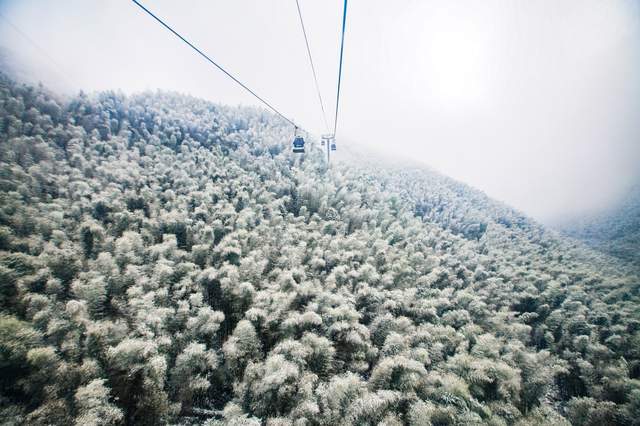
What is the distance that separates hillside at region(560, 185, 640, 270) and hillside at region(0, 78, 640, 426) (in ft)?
192

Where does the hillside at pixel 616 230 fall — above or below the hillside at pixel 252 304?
above

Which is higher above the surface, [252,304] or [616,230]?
[616,230]

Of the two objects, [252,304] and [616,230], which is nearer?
[252,304]

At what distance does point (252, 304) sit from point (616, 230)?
693 ft

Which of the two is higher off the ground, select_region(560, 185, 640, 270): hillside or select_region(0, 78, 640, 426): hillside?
select_region(560, 185, 640, 270): hillside

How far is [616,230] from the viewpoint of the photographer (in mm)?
147375

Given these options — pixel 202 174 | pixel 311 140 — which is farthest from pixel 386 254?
pixel 311 140

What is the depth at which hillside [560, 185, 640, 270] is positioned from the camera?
386 feet

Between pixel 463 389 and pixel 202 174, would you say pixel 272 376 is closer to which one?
pixel 463 389

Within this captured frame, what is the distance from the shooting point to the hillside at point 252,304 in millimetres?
22297

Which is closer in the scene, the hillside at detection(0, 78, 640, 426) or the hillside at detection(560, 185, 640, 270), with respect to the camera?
the hillside at detection(0, 78, 640, 426)

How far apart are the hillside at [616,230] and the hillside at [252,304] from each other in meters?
58.6

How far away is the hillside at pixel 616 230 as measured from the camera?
386 ft

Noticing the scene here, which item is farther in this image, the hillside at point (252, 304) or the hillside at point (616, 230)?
the hillside at point (616, 230)
